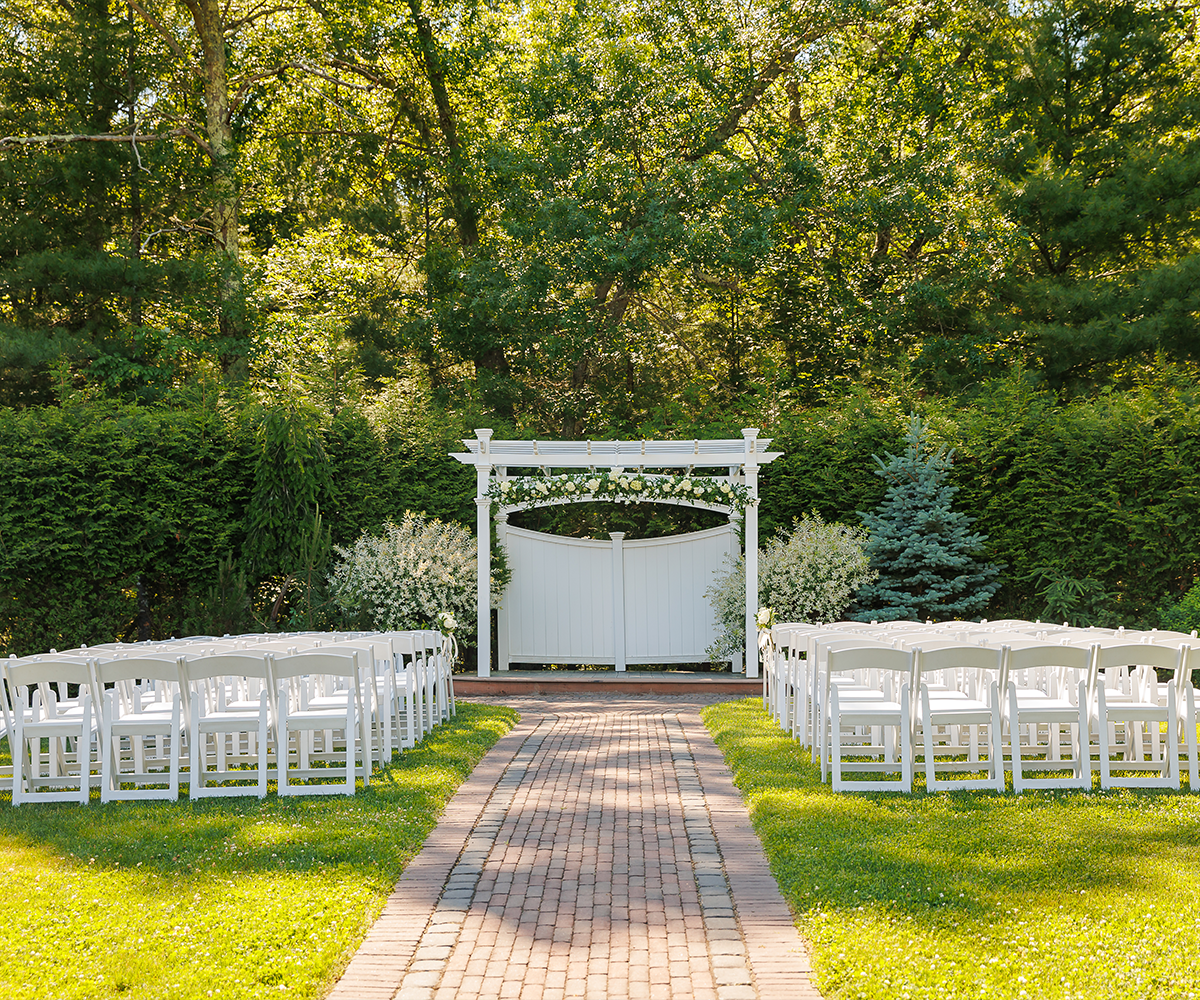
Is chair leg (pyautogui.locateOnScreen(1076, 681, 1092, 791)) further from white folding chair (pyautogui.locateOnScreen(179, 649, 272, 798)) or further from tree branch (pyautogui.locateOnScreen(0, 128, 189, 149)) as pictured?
tree branch (pyautogui.locateOnScreen(0, 128, 189, 149))

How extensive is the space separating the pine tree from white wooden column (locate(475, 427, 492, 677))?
523cm

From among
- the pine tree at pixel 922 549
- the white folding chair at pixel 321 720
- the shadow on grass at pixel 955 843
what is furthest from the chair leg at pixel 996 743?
the pine tree at pixel 922 549

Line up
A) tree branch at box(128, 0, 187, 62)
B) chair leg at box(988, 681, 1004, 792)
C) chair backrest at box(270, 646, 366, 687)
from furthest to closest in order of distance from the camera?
tree branch at box(128, 0, 187, 62) → chair backrest at box(270, 646, 366, 687) → chair leg at box(988, 681, 1004, 792)

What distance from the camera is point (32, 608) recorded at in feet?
48.2

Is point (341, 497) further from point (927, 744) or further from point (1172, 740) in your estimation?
point (1172, 740)

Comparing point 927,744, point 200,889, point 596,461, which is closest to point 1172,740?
point 927,744

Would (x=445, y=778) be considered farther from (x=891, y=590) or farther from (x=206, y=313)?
(x=206, y=313)

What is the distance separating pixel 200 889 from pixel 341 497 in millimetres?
10954

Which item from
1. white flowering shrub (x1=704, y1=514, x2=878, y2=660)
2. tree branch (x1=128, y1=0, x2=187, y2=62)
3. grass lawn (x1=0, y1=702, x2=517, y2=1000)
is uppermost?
tree branch (x1=128, y1=0, x2=187, y2=62)

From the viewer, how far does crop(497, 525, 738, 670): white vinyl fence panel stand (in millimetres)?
15336

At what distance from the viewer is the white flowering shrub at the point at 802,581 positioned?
14.3 m

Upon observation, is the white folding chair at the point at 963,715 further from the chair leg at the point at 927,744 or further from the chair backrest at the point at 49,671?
the chair backrest at the point at 49,671

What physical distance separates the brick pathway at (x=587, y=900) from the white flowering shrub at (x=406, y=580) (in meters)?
6.34

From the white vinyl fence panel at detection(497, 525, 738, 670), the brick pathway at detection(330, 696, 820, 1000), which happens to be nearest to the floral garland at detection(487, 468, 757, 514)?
the white vinyl fence panel at detection(497, 525, 738, 670)
